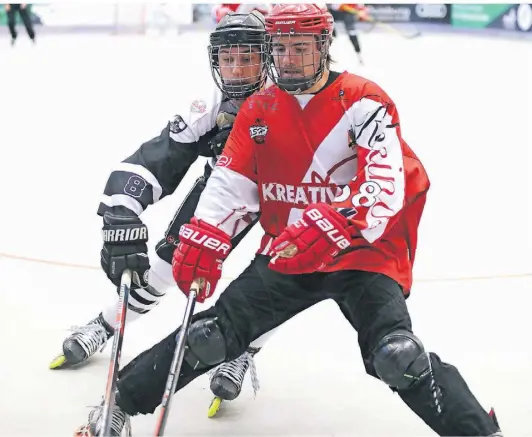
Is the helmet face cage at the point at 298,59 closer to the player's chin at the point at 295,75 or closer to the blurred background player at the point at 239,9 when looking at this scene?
the player's chin at the point at 295,75

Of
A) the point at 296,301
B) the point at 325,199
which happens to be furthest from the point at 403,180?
the point at 296,301

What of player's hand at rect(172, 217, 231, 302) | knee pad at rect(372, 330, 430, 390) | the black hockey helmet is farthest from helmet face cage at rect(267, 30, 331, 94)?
knee pad at rect(372, 330, 430, 390)

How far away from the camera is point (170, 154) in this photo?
264cm

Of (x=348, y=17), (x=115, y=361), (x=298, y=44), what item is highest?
(x=298, y=44)

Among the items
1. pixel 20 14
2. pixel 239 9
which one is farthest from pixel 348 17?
pixel 239 9

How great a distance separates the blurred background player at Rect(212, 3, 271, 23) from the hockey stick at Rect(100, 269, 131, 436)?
32.1 inches

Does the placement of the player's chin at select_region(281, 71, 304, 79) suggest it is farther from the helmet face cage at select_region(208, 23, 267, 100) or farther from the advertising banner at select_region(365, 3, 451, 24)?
the advertising banner at select_region(365, 3, 451, 24)

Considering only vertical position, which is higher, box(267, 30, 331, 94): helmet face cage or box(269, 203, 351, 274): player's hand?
box(267, 30, 331, 94): helmet face cage

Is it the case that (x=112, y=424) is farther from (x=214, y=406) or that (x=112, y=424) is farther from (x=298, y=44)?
(x=298, y=44)

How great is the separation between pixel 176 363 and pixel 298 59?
2.40 ft

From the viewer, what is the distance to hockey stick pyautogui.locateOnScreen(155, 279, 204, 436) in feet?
6.84

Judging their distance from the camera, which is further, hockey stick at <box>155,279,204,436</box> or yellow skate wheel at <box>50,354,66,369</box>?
yellow skate wheel at <box>50,354,66,369</box>

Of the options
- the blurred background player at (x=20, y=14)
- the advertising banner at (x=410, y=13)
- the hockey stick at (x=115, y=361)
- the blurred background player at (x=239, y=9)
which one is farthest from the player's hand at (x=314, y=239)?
the advertising banner at (x=410, y=13)

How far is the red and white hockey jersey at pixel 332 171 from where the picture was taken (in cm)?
212
